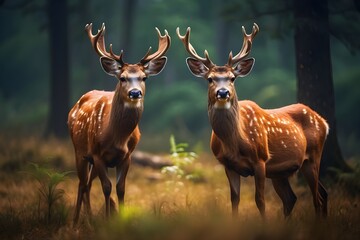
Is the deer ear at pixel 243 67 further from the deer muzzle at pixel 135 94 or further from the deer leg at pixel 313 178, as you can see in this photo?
the deer leg at pixel 313 178

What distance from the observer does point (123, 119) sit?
746cm

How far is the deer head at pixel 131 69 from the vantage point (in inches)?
287

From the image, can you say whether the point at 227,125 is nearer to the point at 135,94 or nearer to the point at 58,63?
the point at 135,94

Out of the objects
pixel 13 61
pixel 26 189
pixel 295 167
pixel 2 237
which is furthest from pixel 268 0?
pixel 13 61

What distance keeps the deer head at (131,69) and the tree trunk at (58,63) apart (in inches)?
342

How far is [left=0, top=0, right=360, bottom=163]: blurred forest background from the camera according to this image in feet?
55.0

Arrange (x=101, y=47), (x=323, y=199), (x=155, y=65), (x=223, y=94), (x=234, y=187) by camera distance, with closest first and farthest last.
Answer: (x=223, y=94) → (x=234, y=187) → (x=155, y=65) → (x=323, y=199) → (x=101, y=47)

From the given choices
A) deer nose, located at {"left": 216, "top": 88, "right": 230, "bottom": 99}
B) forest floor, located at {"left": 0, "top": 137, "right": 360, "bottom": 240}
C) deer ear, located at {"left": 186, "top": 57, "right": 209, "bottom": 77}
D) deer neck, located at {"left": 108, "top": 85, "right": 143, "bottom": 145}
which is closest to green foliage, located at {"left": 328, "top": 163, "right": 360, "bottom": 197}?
forest floor, located at {"left": 0, "top": 137, "right": 360, "bottom": 240}

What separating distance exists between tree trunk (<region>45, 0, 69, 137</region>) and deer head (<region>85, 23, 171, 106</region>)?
8.70 m

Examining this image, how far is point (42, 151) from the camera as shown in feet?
43.6

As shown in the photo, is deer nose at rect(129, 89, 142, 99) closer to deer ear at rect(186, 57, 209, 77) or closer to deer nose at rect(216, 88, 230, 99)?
deer ear at rect(186, 57, 209, 77)

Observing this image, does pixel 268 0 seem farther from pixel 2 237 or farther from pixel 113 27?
pixel 113 27

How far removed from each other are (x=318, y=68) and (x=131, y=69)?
4278mm

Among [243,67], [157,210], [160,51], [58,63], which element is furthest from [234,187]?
[58,63]
